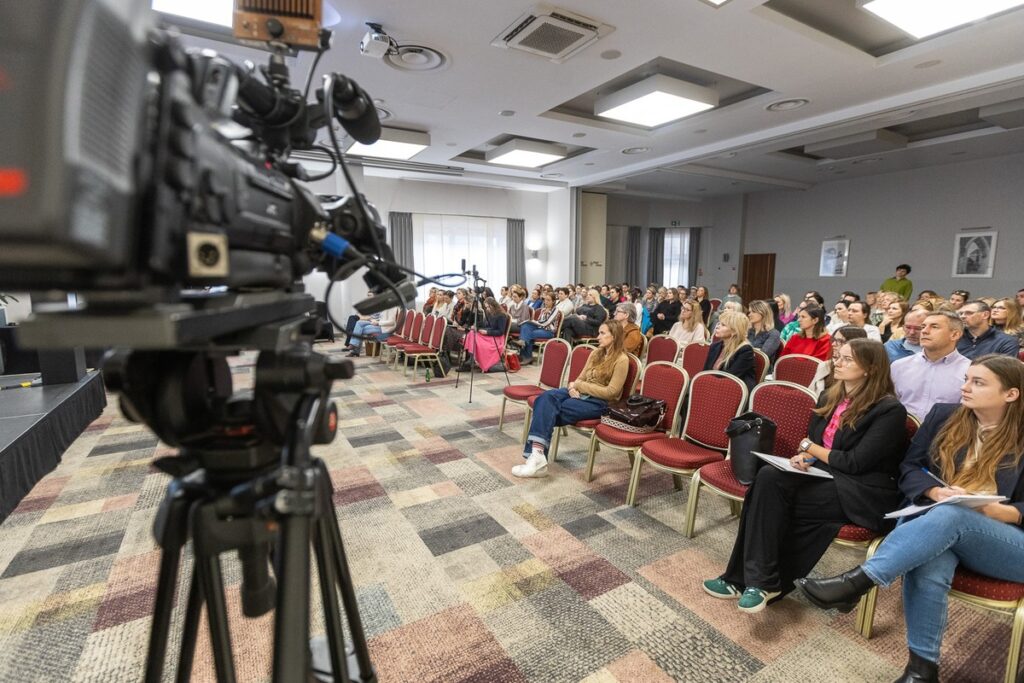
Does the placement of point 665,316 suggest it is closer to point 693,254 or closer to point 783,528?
point 783,528

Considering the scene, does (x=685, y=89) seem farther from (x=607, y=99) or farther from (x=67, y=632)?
(x=67, y=632)

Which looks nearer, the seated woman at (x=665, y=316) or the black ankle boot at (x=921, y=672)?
the black ankle boot at (x=921, y=672)

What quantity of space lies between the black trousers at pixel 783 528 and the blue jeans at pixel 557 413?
1.22 meters

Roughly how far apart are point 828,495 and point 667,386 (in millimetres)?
1102

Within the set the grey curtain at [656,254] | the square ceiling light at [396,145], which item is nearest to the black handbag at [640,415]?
the square ceiling light at [396,145]

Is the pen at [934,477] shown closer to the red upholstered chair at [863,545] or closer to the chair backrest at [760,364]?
the red upholstered chair at [863,545]

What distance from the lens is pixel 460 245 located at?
398 inches

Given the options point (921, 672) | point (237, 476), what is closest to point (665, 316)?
point (921, 672)

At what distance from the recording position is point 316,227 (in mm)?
747

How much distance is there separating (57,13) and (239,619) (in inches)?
81.9

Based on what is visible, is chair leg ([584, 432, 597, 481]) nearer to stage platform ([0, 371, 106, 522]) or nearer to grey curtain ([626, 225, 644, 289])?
stage platform ([0, 371, 106, 522])

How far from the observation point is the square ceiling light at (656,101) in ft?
15.4

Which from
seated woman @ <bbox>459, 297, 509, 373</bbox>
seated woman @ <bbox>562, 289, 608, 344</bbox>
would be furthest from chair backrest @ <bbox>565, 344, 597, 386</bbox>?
seated woman @ <bbox>562, 289, 608, 344</bbox>

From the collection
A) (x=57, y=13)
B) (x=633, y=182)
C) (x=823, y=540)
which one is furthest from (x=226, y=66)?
(x=633, y=182)
